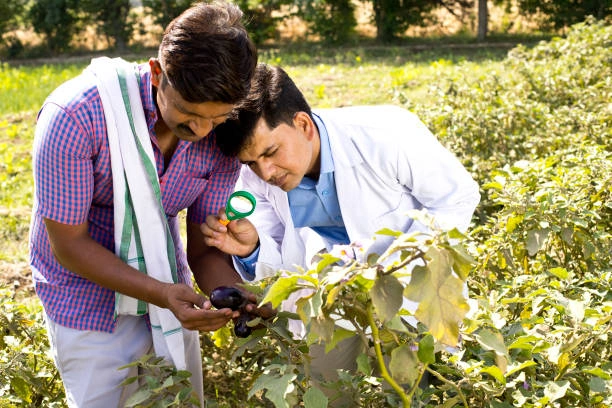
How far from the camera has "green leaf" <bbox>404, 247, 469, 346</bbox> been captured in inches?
54.7

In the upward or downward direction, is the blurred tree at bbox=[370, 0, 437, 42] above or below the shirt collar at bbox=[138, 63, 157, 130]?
below

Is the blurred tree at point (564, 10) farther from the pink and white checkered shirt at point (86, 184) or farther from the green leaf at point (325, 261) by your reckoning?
the green leaf at point (325, 261)

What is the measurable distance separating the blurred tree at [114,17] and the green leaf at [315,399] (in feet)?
50.6

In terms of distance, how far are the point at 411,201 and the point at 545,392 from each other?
0.68m

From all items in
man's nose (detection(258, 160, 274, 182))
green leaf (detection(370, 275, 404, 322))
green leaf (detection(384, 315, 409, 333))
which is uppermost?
man's nose (detection(258, 160, 274, 182))

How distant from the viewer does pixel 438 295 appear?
1.41m

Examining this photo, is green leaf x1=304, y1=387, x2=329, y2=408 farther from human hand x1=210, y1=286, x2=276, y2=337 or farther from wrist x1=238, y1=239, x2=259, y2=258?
wrist x1=238, y1=239, x2=259, y2=258

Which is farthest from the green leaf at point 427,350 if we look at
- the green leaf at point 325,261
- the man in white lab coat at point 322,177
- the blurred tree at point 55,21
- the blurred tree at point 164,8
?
the blurred tree at point 55,21

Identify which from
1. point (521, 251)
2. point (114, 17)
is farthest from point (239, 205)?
point (114, 17)

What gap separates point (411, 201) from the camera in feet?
7.41

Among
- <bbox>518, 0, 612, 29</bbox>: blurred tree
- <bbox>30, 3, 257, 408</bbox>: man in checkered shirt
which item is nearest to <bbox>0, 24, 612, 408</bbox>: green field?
<bbox>30, 3, 257, 408</bbox>: man in checkered shirt

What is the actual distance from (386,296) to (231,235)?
0.94m

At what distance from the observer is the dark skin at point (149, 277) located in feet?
6.19

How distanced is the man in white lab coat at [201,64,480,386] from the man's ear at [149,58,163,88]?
207mm
